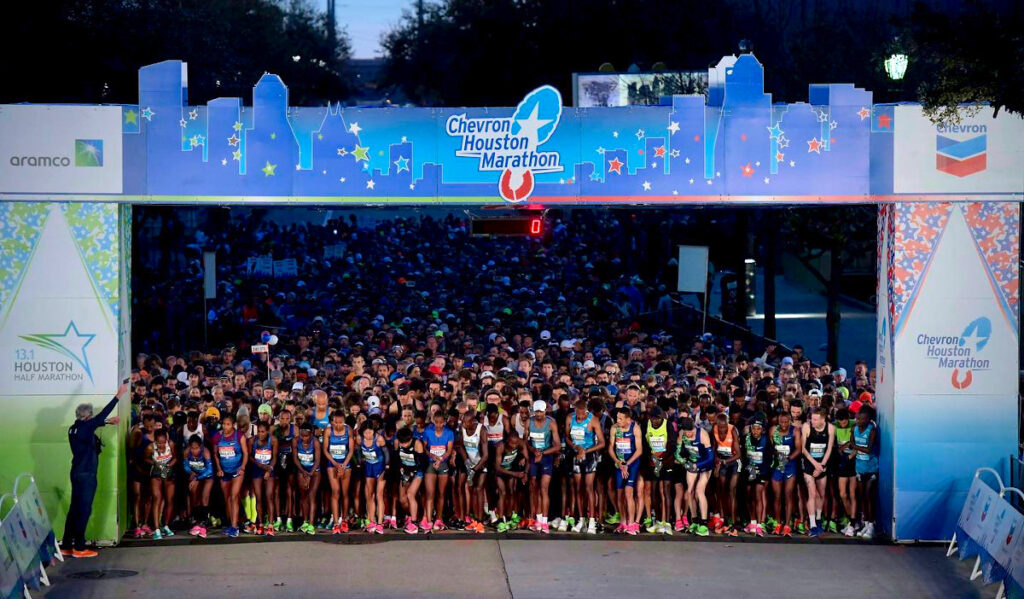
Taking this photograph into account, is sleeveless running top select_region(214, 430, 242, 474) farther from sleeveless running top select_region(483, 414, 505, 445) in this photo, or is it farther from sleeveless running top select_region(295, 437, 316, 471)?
sleeveless running top select_region(483, 414, 505, 445)

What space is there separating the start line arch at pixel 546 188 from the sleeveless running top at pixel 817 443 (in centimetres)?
67

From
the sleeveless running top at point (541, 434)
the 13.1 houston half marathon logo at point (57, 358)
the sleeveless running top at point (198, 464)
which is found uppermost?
the 13.1 houston half marathon logo at point (57, 358)

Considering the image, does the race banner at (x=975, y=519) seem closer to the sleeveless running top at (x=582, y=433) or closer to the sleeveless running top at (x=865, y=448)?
the sleeveless running top at (x=865, y=448)

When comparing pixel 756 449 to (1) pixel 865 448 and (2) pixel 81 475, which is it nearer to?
(1) pixel 865 448

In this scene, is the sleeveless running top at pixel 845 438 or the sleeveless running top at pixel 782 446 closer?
the sleeveless running top at pixel 782 446

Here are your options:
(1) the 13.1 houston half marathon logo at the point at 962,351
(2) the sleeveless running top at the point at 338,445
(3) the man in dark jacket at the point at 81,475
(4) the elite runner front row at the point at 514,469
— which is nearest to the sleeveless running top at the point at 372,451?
(4) the elite runner front row at the point at 514,469

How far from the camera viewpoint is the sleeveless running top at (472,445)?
15.2m

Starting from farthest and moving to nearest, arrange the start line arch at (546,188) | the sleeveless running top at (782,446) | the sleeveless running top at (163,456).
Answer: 1. the sleeveless running top at (782,446)
2. the sleeveless running top at (163,456)
3. the start line arch at (546,188)

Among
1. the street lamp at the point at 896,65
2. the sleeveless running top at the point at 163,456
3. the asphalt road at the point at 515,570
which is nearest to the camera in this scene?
the asphalt road at the point at 515,570

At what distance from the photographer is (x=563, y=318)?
2797cm

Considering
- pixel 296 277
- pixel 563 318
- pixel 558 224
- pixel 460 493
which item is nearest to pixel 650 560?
pixel 460 493

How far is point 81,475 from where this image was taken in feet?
46.7

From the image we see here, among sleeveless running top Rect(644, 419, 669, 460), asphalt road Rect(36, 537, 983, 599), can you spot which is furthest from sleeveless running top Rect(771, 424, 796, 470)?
sleeveless running top Rect(644, 419, 669, 460)

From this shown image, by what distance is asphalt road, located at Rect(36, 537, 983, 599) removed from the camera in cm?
1296
